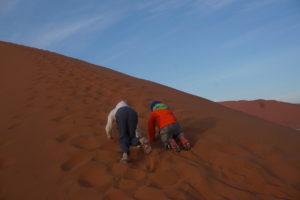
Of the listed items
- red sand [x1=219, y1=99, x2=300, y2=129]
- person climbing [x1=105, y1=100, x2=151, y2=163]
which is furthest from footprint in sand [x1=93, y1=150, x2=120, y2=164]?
red sand [x1=219, y1=99, x2=300, y2=129]

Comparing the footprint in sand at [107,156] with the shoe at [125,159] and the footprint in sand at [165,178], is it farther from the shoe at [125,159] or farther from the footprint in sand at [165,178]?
the footprint in sand at [165,178]

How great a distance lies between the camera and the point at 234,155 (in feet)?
13.3

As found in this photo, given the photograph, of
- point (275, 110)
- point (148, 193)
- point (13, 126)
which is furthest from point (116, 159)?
point (275, 110)

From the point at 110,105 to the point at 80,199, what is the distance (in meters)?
3.86

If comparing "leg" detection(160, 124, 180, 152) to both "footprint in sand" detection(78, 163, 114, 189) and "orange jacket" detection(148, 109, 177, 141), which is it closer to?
"orange jacket" detection(148, 109, 177, 141)

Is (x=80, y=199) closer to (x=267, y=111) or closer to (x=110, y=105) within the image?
(x=110, y=105)

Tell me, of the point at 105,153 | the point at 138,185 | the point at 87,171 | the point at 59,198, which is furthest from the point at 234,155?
the point at 59,198

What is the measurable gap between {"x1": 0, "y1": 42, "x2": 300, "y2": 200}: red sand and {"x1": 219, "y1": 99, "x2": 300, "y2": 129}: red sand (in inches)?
770

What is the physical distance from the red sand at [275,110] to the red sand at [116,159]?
64.2 ft

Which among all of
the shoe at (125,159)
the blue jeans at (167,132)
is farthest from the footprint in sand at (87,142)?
the blue jeans at (167,132)

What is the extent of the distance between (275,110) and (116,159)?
25.3 meters

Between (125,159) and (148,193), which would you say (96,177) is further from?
(148,193)

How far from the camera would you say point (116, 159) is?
3738mm

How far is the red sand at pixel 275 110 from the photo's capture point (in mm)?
23062
